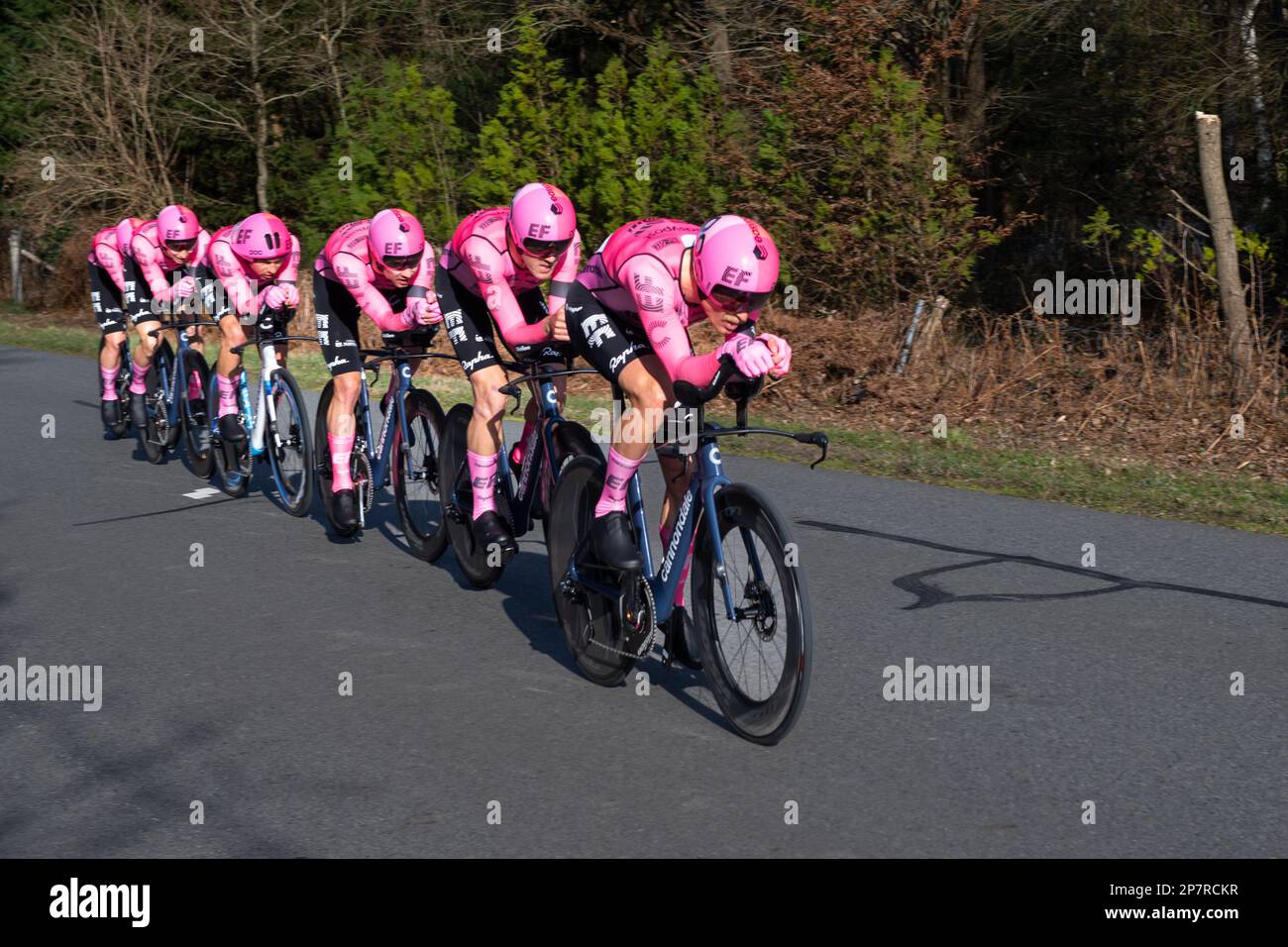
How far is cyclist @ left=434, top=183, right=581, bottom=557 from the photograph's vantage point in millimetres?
6523

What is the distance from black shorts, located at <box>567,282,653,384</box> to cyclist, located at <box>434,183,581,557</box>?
2.00 feet

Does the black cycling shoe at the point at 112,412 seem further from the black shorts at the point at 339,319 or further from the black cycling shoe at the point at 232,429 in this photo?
the black shorts at the point at 339,319

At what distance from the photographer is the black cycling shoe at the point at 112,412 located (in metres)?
12.3

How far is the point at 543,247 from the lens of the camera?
6539 mm

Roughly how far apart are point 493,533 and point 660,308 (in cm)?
222

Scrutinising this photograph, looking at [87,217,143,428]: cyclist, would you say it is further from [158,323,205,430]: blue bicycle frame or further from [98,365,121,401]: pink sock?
[158,323,205,430]: blue bicycle frame

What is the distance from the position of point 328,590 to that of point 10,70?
27423mm

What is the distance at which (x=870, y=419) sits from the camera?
12.9m

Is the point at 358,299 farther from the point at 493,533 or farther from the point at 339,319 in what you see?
the point at 493,533

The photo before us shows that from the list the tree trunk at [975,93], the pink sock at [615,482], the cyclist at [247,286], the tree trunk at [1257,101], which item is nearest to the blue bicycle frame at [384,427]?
the cyclist at [247,286]

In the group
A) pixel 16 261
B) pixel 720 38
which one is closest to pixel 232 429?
pixel 720 38

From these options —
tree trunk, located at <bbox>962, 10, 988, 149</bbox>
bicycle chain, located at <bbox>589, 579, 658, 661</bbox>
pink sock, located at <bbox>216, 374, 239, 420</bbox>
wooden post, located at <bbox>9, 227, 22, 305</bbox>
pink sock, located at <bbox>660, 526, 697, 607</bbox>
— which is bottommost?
A: bicycle chain, located at <bbox>589, 579, 658, 661</bbox>

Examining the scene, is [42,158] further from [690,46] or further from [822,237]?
[822,237]

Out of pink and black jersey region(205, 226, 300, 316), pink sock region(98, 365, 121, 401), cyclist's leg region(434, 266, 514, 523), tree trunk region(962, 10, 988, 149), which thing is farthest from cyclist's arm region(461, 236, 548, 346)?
tree trunk region(962, 10, 988, 149)
